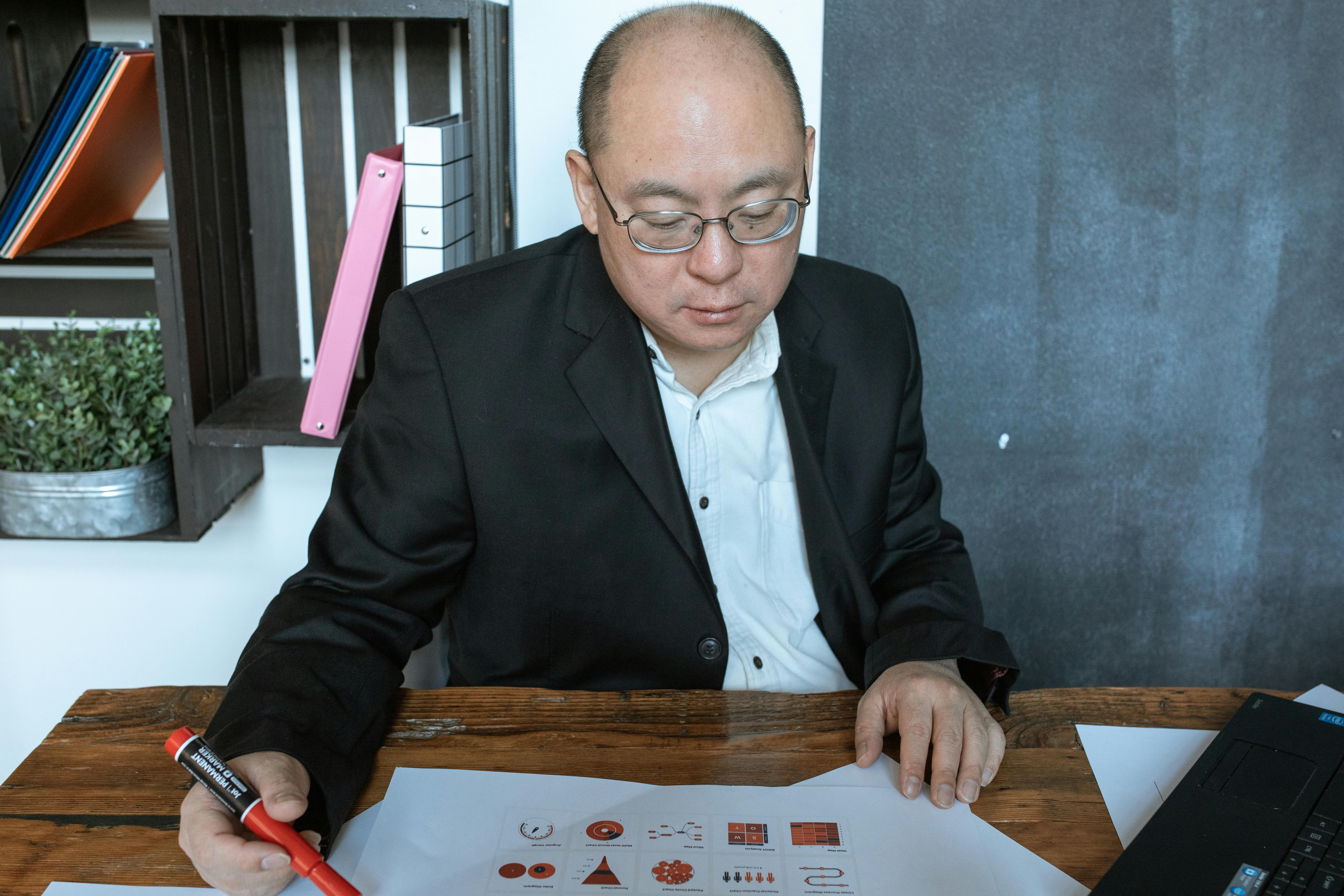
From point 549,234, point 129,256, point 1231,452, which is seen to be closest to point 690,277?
point 549,234

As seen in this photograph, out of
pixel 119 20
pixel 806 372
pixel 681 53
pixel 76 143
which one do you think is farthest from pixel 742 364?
pixel 119 20

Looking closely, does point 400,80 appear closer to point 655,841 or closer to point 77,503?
point 77,503

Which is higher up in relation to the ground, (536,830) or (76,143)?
(76,143)

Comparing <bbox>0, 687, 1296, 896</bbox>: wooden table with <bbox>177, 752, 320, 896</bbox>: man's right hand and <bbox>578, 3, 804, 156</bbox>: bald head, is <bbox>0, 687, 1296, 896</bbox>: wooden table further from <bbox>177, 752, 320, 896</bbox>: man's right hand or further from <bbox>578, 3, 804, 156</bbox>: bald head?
<bbox>578, 3, 804, 156</bbox>: bald head

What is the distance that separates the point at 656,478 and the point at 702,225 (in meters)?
0.30

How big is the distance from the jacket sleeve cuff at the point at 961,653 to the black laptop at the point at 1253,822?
194 mm

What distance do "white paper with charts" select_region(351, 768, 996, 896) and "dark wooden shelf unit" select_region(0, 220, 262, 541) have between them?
3.01 ft

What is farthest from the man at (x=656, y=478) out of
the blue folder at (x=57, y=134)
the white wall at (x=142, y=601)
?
the white wall at (x=142, y=601)

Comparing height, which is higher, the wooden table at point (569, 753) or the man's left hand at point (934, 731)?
the man's left hand at point (934, 731)

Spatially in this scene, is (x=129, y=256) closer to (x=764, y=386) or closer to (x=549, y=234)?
(x=549, y=234)

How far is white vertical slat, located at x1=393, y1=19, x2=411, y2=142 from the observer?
1.73m

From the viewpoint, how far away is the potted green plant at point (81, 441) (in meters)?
1.60

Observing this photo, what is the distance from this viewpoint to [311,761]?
87 centimetres

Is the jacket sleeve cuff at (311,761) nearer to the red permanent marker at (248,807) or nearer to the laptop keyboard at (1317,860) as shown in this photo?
the red permanent marker at (248,807)
